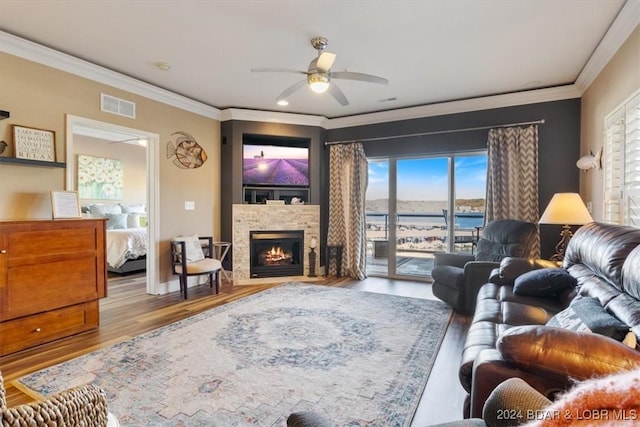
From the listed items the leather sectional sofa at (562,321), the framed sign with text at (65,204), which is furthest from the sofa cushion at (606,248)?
the framed sign with text at (65,204)

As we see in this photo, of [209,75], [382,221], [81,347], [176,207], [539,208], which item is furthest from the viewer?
[382,221]

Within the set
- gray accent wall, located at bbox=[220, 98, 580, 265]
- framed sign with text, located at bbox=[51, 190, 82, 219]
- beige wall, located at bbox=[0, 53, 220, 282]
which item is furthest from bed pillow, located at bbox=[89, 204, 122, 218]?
framed sign with text, located at bbox=[51, 190, 82, 219]

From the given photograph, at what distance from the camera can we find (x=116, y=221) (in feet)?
21.8

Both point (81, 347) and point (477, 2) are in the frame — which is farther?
point (81, 347)

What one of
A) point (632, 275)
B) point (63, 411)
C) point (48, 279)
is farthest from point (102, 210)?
point (632, 275)

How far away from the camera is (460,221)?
208 inches

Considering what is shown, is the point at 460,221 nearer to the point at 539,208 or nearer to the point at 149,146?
the point at 539,208

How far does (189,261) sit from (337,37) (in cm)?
340

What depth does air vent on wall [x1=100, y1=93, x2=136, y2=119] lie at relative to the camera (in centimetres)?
391

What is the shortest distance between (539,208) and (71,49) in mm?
5833

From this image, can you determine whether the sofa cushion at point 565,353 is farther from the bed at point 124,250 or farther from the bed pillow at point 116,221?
the bed pillow at point 116,221

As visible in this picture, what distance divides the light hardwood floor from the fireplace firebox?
46 cm

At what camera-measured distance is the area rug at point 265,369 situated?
1.97 metres

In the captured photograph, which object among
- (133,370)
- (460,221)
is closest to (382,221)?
(460,221)
